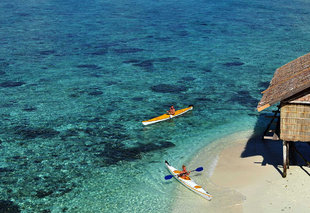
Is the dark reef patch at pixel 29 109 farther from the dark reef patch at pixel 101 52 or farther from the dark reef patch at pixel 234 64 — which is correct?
the dark reef patch at pixel 234 64

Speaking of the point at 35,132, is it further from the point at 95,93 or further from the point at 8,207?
the point at 95,93

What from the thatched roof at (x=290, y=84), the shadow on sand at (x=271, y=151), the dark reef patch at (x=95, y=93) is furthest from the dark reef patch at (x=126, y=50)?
the thatched roof at (x=290, y=84)

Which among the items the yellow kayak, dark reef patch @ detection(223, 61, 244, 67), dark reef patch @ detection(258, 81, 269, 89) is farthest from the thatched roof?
dark reef patch @ detection(223, 61, 244, 67)

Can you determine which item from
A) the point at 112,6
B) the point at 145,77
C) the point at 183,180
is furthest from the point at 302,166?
the point at 112,6

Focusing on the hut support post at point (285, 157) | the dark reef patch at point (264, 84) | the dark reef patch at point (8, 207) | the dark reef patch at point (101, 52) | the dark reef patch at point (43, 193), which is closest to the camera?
the dark reef patch at point (8, 207)

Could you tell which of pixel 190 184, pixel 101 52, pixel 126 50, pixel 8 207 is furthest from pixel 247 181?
pixel 101 52

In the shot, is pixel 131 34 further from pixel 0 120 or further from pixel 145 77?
pixel 0 120
